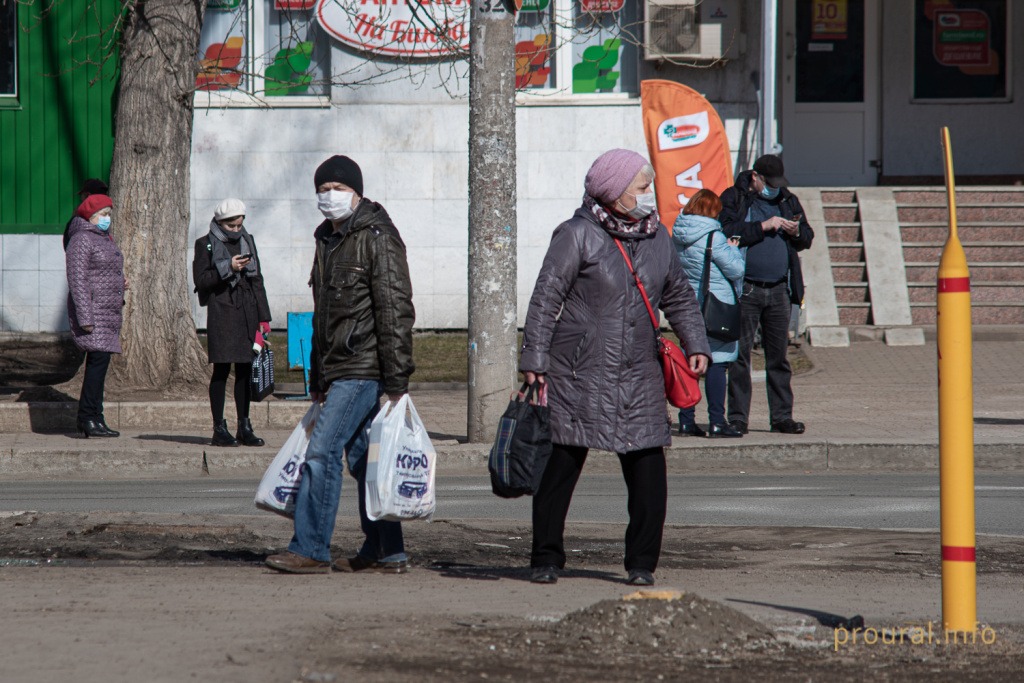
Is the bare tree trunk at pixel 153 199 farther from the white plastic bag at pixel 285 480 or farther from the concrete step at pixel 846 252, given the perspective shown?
the concrete step at pixel 846 252

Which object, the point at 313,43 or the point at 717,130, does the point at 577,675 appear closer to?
the point at 717,130

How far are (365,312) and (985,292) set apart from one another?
11627 millimetres

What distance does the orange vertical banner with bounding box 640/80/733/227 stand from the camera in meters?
14.6

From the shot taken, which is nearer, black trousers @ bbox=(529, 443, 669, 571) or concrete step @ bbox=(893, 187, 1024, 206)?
black trousers @ bbox=(529, 443, 669, 571)

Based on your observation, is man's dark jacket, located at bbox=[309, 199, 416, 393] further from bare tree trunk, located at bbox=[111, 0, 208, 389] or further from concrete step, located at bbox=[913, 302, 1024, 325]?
concrete step, located at bbox=[913, 302, 1024, 325]

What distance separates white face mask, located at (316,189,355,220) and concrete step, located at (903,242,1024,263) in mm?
11553

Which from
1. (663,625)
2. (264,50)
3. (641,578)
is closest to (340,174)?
(641,578)

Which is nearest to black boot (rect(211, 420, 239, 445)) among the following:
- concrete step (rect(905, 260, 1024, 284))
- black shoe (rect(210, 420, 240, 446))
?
black shoe (rect(210, 420, 240, 446))

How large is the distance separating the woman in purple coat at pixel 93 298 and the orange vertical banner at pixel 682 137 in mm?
7195

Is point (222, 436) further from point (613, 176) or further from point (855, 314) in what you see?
point (855, 314)

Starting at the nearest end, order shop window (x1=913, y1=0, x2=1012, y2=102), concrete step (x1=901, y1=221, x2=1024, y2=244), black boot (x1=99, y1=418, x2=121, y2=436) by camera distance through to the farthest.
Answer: black boot (x1=99, y1=418, x2=121, y2=436), concrete step (x1=901, y1=221, x2=1024, y2=244), shop window (x1=913, y1=0, x2=1012, y2=102)

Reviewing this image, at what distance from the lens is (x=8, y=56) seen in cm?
1603

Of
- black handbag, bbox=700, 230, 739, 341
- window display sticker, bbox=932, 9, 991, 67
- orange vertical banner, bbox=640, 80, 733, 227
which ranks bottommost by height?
black handbag, bbox=700, 230, 739, 341

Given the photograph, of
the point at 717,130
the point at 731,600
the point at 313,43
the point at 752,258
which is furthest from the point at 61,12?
the point at 731,600
